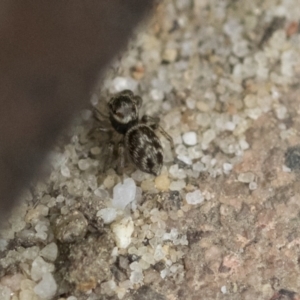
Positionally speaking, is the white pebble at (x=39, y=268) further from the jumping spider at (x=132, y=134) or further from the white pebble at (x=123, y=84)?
the white pebble at (x=123, y=84)

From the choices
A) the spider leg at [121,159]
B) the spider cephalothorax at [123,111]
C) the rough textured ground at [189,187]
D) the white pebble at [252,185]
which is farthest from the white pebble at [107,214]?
the white pebble at [252,185]

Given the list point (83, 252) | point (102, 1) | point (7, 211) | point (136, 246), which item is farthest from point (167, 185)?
point (102, 1)

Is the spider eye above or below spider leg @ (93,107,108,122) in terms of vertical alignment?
above

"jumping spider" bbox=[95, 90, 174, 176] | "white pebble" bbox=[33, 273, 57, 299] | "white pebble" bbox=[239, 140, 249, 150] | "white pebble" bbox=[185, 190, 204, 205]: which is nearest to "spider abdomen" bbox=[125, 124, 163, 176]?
"jumping spider" bbox=[95, 90, 174, 176]

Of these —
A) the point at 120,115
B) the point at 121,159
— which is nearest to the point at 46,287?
the point at 121,159

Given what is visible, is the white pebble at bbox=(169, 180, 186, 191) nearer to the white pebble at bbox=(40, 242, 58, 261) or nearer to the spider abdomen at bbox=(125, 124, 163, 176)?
the spider abdomen at bbox=(125, 124, 163, 176)
